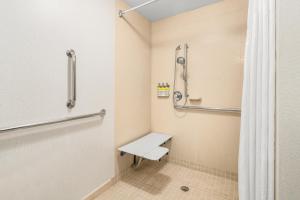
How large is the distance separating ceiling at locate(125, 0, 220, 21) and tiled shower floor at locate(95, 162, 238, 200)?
214cm

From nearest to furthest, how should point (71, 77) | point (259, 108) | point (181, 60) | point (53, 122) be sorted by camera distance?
point (259, 108) < point (53, 122) < point (71, 77) < point (181, 60)

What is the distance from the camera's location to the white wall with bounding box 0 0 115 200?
3.01 ft

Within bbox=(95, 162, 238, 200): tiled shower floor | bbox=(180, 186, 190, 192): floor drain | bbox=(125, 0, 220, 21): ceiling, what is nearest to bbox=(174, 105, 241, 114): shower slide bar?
bbox=(95, 162, 238, 200): tiled shower floor

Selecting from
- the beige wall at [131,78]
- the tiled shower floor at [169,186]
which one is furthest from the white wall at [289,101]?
the beige wall at [131,78]

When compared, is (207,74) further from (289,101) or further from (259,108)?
(289,101)

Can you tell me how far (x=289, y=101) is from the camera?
0.58m

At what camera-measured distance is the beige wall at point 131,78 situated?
1740mm

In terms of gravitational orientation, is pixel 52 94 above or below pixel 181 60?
below

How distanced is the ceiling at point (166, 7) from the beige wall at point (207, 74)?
82 mm

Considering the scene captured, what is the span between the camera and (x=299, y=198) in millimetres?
561

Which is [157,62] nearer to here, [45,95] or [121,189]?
[45,95]

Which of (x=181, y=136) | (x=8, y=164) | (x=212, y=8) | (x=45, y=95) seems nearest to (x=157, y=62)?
(x=212, y=8)

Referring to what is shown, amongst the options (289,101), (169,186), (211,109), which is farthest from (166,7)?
(169,186)

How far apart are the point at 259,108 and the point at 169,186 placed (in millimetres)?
1302
